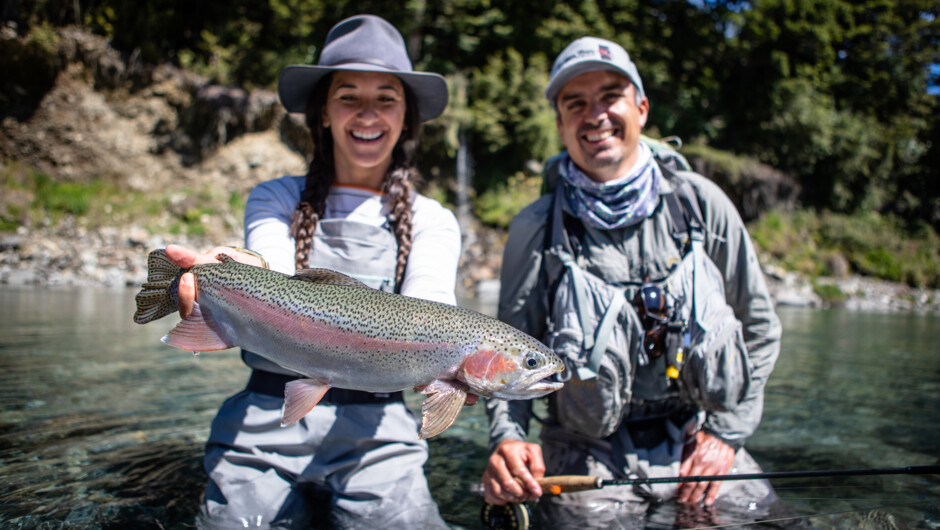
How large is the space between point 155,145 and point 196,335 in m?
22.4

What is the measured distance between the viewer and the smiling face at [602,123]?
124 inches

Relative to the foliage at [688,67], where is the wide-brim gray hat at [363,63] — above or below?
below

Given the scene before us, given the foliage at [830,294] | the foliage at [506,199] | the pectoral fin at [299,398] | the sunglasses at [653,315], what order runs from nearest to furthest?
the pectoral fin at [299,398] < the sunglasses at [653,315] < the foliage at [830,294] < the foliage at [506,199]

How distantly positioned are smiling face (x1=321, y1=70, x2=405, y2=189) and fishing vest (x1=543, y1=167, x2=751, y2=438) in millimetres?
1032

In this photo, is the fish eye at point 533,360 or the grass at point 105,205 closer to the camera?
the fish eye at point 533,360

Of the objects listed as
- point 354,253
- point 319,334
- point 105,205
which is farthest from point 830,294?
point 105,205

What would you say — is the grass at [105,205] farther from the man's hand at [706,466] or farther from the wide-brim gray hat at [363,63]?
the man's hand at [706,466]

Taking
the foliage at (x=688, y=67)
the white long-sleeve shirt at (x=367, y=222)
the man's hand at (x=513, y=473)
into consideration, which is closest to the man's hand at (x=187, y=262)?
the white long-sleeve shirt at (x=367, y=222)

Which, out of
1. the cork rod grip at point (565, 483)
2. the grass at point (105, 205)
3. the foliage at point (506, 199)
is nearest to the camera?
the cork rod grip at point (565, 483)

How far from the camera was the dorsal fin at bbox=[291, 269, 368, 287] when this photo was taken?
2.17 m

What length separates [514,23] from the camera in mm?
25203

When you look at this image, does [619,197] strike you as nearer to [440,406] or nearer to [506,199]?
[440,406]

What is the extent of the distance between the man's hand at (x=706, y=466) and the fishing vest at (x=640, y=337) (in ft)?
0.65

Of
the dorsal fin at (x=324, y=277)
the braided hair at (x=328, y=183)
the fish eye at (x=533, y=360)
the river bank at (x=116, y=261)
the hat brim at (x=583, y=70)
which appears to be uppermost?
the hat brim at (x=583, y=70)
